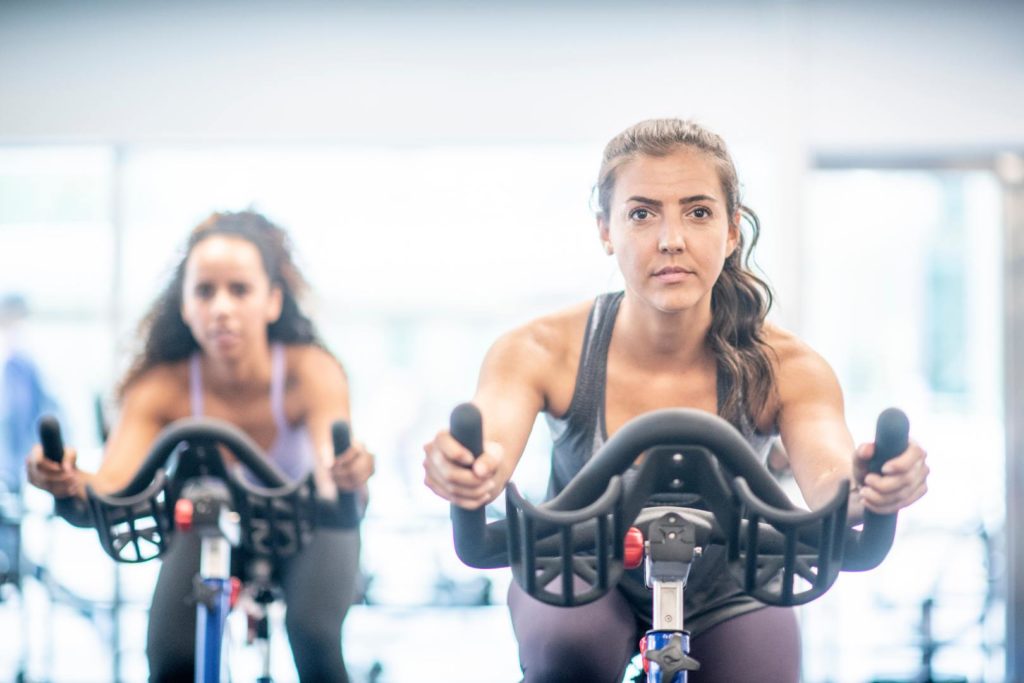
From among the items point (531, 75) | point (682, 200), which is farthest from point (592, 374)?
point (531, 75)

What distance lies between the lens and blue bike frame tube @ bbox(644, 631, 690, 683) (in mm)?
1134

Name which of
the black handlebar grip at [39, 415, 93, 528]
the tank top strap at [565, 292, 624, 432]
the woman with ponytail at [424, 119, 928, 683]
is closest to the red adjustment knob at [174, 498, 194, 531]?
the black handlebar grip at [39, 415, 93, 528]

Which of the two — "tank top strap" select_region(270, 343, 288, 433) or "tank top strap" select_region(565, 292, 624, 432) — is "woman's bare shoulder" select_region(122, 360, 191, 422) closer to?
"tank top strap" select_region(270, 343, 288, 433)

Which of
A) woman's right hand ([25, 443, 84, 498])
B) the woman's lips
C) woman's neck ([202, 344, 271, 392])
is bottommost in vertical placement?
woman's right hand ([25, 443, 84, 498])

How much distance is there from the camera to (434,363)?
4.69 metres

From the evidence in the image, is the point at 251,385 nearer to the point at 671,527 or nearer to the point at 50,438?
the point at 50,438

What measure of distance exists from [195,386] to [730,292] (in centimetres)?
123

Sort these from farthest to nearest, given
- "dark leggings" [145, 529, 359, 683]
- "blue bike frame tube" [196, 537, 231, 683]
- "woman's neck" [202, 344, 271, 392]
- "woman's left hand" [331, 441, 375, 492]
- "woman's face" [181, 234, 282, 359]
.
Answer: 1. "woman's neck" [202, 344, 271, 392]
2. "woman's face" [181, 234, 282, 359]
3. "dark leggings" [145, 529, 359, 683]
4. "woman's left hand" [331, 441, 375, 492]
5. "blue bike frame tube" [196, 537, 231, 683]

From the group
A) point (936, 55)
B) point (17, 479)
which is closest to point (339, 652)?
point (17, 479)

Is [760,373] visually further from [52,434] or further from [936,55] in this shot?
[936,55]

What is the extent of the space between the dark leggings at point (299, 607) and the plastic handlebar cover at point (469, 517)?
0.81 m

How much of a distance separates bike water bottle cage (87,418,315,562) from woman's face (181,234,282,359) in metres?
0.59

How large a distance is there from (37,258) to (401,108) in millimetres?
1619

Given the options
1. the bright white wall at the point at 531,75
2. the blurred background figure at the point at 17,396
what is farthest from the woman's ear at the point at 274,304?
the blurred background figure at the point at 17,396
